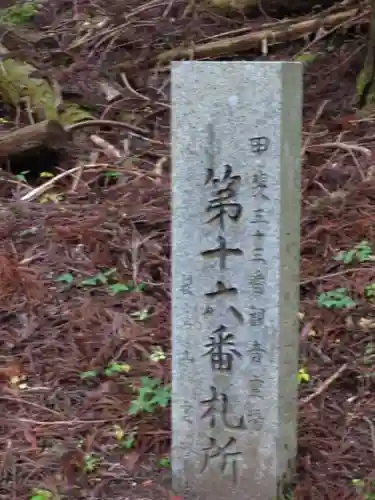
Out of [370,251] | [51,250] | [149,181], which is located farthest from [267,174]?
[149,181]

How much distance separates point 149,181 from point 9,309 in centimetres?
172

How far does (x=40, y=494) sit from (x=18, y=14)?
7.72 meters

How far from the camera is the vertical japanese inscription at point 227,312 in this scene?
10.1ft

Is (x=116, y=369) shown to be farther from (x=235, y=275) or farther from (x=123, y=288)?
(x=235, y=275)

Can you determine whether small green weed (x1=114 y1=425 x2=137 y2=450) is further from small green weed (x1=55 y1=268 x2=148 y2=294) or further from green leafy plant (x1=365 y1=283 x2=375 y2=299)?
green leafy plant (x1=365 y1=283 x2=375 y2=299)

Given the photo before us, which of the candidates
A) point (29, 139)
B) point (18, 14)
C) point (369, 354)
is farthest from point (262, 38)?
point (369, 354)

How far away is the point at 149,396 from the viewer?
3889 mm

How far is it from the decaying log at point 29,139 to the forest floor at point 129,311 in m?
0.14

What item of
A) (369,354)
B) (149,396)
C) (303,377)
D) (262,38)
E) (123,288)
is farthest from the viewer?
(262,38)

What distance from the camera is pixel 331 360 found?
419cm

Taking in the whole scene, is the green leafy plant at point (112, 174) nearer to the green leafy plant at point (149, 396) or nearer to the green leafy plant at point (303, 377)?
the green leafy plant at point (149, 396)

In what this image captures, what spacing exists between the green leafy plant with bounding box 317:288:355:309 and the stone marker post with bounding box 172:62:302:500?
1.18 metres

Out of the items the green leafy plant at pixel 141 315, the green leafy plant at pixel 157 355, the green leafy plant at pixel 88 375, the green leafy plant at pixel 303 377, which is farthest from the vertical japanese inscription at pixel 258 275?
the green leafy plant at pixel 141 315

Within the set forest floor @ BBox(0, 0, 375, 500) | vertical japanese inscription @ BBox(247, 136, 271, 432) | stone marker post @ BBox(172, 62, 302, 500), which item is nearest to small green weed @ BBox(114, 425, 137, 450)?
forest floor @ BBox(0, 0, 375, 500)
